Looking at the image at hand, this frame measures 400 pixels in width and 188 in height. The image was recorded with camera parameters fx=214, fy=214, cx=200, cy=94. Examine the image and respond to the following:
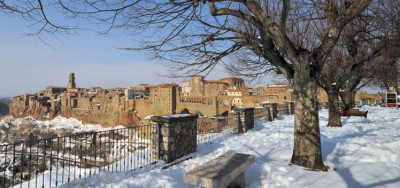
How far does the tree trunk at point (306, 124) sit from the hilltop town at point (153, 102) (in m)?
37.1

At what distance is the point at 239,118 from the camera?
10.2 metres

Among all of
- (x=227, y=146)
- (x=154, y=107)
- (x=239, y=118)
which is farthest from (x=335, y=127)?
(x=154, y=107)

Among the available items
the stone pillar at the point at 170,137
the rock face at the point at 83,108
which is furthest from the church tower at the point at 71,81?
the stone pillar at the point at 170,137

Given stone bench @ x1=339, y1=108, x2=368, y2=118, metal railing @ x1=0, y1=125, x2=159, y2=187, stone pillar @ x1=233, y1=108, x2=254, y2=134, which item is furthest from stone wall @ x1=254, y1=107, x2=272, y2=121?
metal railing @ x1=0, y1=125, x2=159, y2=187

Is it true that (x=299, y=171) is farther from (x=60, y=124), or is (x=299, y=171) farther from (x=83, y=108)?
(x=83, y=108)

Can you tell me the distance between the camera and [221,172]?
11.7ft

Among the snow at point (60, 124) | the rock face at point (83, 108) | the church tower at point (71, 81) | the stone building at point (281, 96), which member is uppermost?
the church tower at point (71, 81)

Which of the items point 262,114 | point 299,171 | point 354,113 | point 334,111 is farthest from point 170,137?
point 354,113

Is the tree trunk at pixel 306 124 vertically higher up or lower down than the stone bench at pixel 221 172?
higher up

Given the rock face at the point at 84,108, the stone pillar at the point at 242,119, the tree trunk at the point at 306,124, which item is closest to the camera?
the tree trunk at the point at 306,124

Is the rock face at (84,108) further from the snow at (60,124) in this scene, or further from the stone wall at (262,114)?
the stone wall at (262,114)

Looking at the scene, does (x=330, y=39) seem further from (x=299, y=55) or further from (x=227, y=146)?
(x=227, y=146)

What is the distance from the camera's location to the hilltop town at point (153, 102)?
51438 mm

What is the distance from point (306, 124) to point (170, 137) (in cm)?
354
